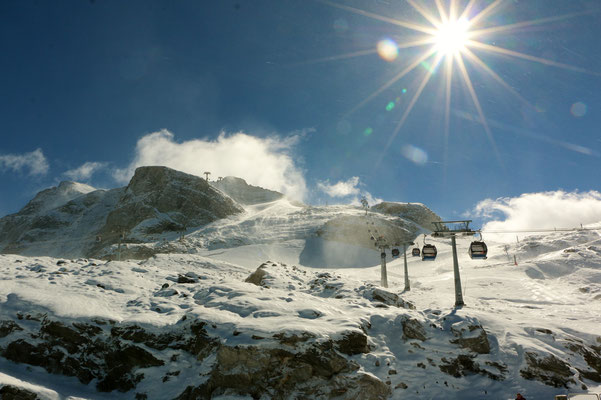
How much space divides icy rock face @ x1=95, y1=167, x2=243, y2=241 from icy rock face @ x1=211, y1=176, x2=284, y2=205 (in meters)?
41.0

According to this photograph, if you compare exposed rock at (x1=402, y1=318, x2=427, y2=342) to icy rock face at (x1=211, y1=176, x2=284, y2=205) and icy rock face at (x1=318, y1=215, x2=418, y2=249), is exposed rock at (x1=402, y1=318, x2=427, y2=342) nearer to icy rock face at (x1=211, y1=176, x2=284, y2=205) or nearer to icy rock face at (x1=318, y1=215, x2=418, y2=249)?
icy rock face at (x1=318, y1=215, x2=418, y2=249)

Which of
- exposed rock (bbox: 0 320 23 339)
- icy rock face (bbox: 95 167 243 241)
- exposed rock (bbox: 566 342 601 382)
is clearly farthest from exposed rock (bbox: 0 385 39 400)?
icy rock face (bbox: 95 167 243 241)

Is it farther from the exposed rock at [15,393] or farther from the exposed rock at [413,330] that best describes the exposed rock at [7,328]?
the exposed rock at [413,330]

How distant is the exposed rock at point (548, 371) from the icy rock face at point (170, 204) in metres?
90.8

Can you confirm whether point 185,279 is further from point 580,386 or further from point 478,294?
point 478,294

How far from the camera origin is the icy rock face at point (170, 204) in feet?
322

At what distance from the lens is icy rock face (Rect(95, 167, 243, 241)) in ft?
322

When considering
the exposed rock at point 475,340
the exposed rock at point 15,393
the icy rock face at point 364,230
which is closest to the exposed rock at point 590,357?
the exposed rock at point 475,340

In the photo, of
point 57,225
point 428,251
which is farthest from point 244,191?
point 428,251

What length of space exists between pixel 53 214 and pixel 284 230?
332ft

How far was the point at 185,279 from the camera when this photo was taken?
17.6 meters

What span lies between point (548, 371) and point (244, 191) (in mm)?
159241

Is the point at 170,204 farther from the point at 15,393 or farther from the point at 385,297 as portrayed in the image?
the point at 15,393

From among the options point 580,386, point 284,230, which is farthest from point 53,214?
point 580,386
